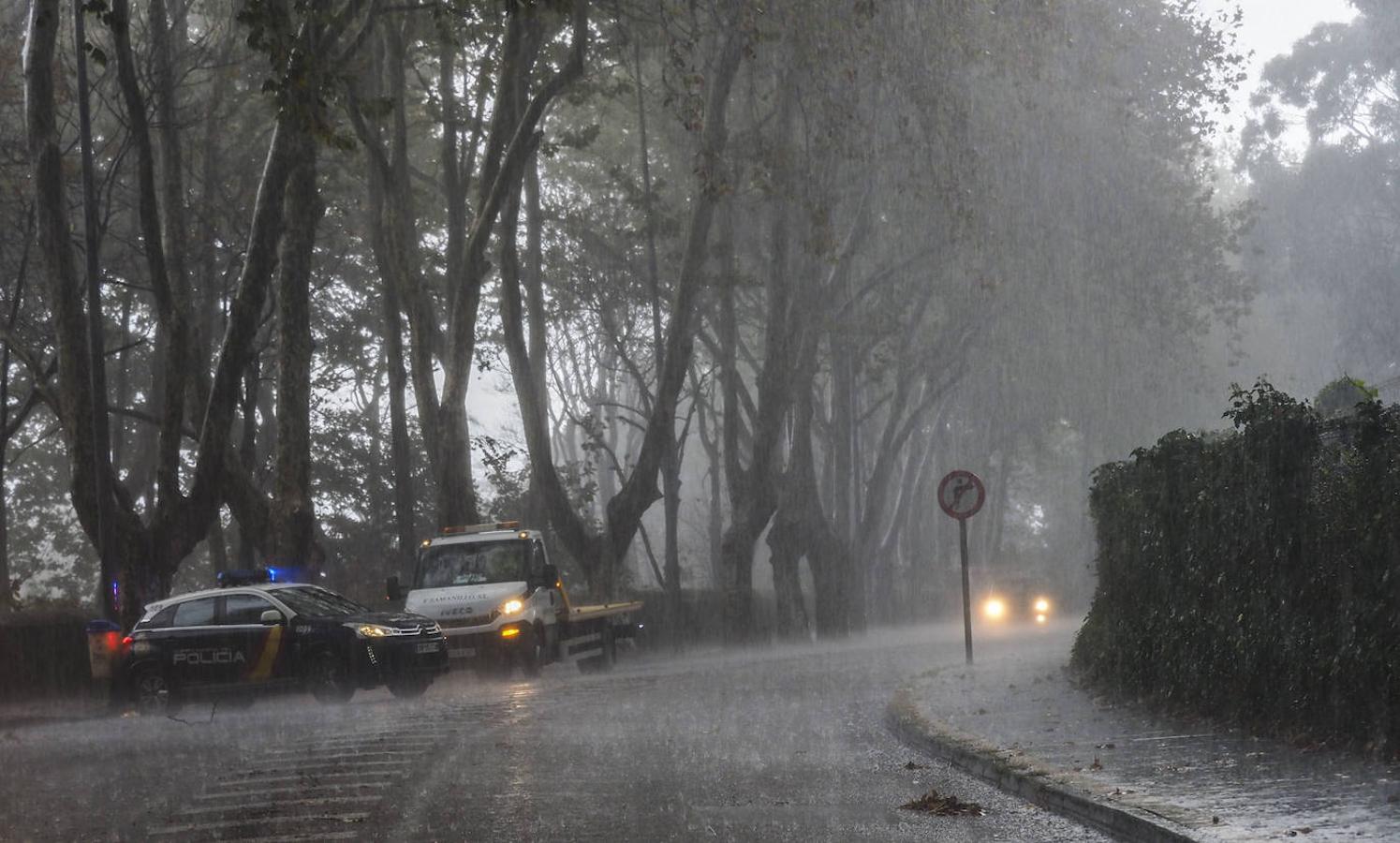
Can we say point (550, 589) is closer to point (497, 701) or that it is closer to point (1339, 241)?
point (497, 701)

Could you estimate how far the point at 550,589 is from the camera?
2638 cm

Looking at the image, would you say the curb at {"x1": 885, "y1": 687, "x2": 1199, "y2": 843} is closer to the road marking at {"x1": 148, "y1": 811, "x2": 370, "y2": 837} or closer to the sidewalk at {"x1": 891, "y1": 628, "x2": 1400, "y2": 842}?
the sidewalk at {"x1": 891, "y1": 628, "x2": 1400, "y2": 842}

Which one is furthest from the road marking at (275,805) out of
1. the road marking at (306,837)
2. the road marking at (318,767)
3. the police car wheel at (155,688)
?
the police car wheel at (155,688)

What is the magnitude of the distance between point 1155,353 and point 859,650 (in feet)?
58.7

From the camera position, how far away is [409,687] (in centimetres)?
2189

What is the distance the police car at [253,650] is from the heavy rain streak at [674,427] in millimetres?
51

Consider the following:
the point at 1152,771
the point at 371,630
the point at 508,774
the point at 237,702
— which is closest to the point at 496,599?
the point at 371,630

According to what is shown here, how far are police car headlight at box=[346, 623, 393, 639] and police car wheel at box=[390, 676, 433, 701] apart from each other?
62 cm

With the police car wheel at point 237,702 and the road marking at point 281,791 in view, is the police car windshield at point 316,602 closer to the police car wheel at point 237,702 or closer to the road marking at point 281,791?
the police car wheel at point 237,702

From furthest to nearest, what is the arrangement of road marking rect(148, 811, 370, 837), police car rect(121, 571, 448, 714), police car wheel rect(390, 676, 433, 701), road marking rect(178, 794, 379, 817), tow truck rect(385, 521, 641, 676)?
tow truck rect(385, 521, 641, 676)
police car wheel rect(390, 676, 433, 701)
police car rect(121, 571, 448, 714)
road marking rect(178, 794, 379, 817)
road marking rect(148, 811, 370, 837)

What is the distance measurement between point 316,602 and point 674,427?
15.7m

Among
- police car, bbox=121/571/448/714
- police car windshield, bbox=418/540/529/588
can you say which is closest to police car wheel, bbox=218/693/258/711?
police car, bbox=121/571/448/714

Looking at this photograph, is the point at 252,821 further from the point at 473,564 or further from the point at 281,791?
the point at 473,564

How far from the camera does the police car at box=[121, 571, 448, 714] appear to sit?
69.2 feet
